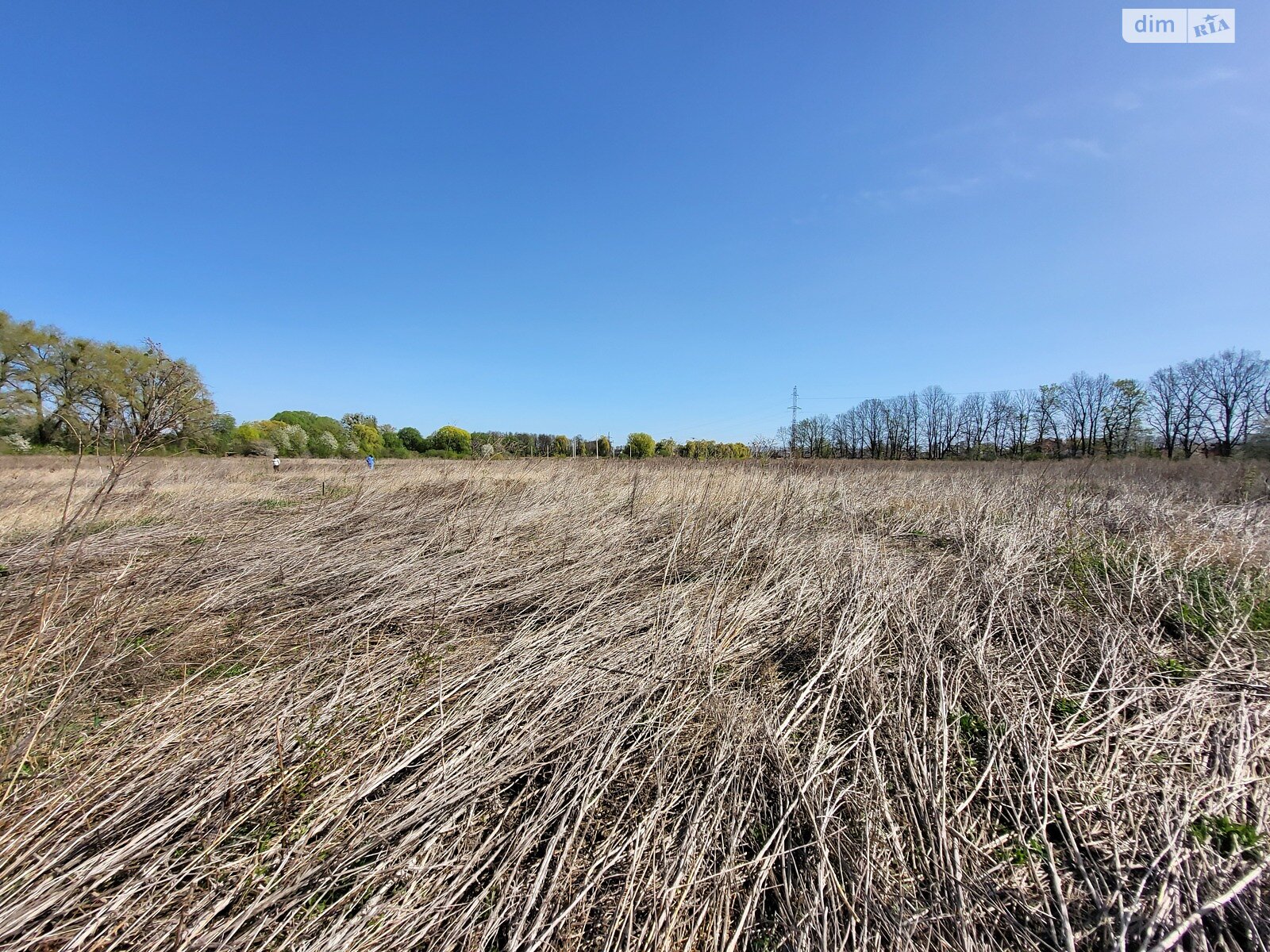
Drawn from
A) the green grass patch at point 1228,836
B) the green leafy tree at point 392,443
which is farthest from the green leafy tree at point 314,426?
the green grass patch at point 1228,836

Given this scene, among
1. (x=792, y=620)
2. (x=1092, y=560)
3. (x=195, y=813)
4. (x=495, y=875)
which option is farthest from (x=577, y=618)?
(x=1092, y=560)

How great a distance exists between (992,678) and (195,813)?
3333mm

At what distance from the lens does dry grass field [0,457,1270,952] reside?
1.23m

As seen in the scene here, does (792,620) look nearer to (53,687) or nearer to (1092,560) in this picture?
(1092,560)

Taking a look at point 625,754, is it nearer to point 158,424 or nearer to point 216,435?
point 158,424

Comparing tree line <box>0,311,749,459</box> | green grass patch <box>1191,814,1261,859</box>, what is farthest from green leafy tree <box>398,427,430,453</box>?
green grass patch <box>1191,814,1261,859</box>

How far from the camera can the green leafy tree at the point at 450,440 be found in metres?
48.0

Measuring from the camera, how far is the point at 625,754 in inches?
69.5

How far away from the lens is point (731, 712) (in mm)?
1977

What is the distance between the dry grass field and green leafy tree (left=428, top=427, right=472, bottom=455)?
46443mm

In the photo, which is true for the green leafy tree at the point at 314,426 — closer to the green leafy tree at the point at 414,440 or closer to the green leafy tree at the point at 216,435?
the green leafy tree at the point at 414,440

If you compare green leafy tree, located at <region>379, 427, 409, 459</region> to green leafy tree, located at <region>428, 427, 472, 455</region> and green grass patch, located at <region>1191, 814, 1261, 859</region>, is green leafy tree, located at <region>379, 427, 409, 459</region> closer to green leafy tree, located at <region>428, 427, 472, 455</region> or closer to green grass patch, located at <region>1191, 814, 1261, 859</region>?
green leafy tree, located at <region>428, 427, 472, 455</region>

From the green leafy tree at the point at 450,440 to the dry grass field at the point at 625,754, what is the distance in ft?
152

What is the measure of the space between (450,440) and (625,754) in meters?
51.8
